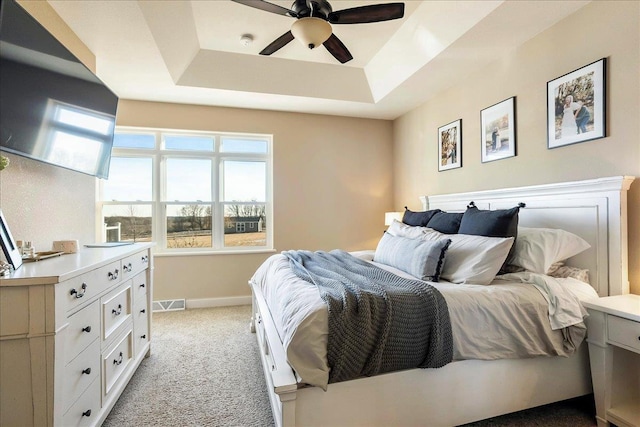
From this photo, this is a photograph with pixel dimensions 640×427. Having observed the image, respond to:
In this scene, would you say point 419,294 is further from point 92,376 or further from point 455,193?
point 455,193

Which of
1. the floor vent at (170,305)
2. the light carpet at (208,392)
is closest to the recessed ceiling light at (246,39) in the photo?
the light carpet at (208,392)

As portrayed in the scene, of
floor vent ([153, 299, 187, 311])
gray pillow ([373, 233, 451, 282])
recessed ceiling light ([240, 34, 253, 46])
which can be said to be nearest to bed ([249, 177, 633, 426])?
gray pillow ([373, 233, 451, 282])

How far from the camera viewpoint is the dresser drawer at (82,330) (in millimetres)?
1315

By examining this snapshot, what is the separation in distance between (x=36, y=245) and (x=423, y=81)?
3453 millimetres

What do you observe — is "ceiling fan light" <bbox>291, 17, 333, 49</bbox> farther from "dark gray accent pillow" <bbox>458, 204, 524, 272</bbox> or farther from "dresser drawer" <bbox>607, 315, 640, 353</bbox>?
"dresser drawer" <bbox>607, 315, 640, 353</bbox>

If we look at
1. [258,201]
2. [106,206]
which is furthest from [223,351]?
[106,206]

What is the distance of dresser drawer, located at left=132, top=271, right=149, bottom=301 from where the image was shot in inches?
85.7

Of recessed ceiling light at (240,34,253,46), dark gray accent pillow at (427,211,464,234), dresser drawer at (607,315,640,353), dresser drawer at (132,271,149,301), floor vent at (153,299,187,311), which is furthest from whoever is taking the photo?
floor vent at (153,299,187,311)

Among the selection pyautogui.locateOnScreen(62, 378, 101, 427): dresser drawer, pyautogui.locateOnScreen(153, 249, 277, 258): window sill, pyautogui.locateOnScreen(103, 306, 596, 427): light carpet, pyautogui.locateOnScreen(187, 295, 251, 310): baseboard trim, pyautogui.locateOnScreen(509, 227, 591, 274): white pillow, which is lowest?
pyautogui.locateOnScreen(103, 306, 596, 427): light carpet

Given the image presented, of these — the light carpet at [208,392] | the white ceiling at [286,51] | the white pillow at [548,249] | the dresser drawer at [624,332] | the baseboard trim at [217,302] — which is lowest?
the light carpet at [208,392]

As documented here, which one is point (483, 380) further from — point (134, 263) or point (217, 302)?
point (217, 302)

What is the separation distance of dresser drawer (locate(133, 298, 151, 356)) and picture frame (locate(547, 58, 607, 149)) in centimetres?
327

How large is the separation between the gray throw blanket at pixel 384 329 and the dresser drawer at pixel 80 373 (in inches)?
43.5

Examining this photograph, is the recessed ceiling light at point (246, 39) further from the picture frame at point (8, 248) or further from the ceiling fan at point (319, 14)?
the picture frame at point (8, 248)
